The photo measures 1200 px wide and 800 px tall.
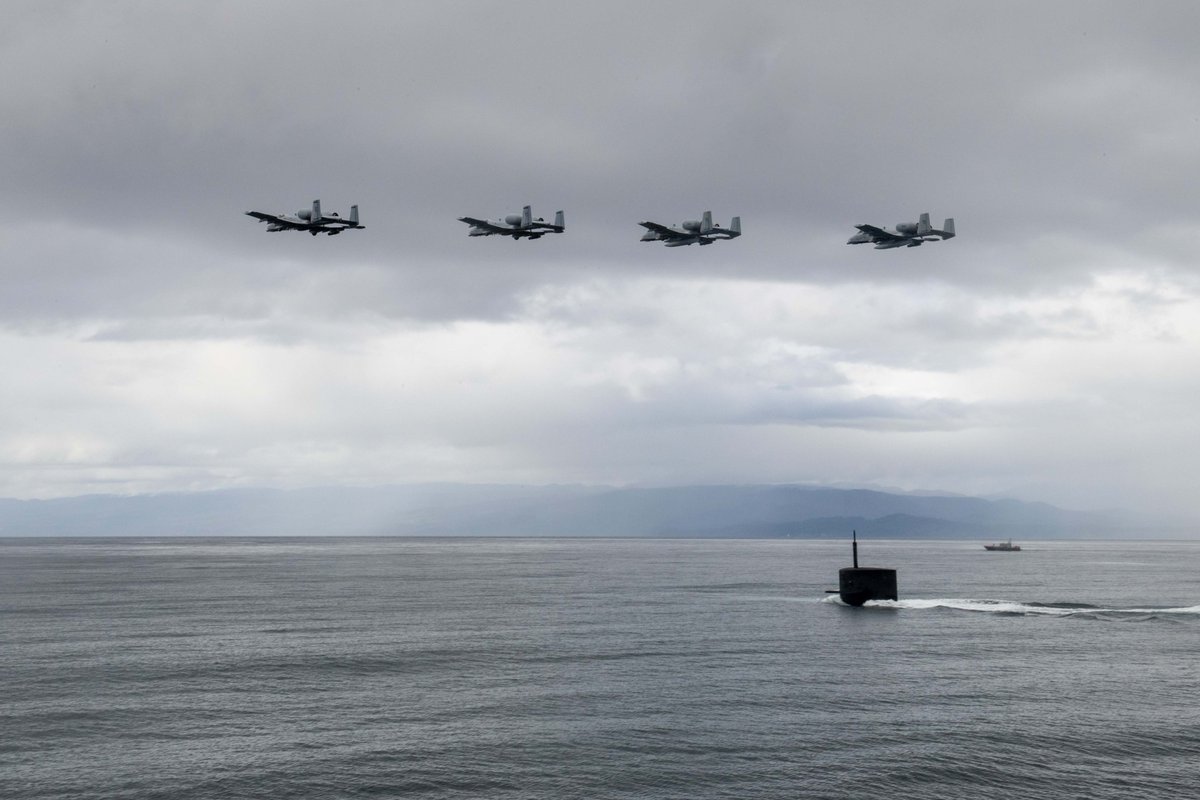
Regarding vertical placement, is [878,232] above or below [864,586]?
above

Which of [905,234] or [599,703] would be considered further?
[905,234]

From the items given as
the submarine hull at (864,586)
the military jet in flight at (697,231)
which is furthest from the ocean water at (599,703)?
the military jet in flight at (697,231)

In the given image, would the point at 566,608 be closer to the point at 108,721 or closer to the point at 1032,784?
the point at 108,721

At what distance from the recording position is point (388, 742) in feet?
172

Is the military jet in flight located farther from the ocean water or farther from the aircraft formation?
the ocean water

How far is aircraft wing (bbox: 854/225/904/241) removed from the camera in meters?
116

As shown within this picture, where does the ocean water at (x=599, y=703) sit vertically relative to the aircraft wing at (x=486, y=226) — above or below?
below

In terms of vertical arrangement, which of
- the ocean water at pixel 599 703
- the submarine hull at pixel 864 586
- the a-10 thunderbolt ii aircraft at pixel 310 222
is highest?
the a-10 thunderbolt ii aircraft at pixel 310 222

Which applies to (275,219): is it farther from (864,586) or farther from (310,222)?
(864,586)

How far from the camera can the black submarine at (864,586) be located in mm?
125062

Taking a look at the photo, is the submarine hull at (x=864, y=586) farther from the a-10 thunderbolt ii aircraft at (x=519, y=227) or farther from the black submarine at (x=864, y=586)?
the a-10 thunderbolt ii aircraft at (x=519, y=227)

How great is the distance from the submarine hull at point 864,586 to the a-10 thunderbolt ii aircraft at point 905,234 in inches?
1515

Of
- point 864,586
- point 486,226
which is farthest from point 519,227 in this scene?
point 864,586

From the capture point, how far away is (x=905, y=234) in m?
116
